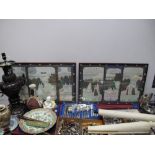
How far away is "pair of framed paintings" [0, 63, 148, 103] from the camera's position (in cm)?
137

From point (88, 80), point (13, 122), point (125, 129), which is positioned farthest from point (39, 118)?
point (125, 129)

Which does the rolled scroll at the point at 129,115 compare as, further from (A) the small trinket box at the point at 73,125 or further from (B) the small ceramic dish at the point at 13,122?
(B) the small ceramic dish at the point at 13,122

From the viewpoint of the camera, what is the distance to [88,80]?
4.66 feet

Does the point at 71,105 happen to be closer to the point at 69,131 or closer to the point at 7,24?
the point at 69,131

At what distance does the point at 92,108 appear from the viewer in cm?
144

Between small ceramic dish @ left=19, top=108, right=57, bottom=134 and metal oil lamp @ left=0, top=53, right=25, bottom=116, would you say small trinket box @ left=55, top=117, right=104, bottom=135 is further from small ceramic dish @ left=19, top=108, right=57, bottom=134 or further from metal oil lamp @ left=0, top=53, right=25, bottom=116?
metal oil lamp @ left=0, top=53, right=25, bottom=116

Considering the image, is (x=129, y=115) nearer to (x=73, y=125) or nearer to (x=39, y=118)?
(x=73, y=125)

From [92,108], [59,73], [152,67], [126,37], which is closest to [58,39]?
[59,73]

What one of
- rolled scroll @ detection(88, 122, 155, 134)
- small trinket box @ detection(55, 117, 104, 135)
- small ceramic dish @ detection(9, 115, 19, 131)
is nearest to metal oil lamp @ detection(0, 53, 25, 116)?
small ceramic dish @ detection(9, 115, 19, 131)

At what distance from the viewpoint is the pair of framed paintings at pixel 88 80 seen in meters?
1.37

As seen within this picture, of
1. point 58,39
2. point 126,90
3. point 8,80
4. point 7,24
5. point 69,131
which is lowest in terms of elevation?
point 69,131

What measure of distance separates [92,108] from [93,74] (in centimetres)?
29

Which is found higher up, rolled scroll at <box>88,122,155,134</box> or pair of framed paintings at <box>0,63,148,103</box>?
pair of framed paintings at <box>0,63,148,103</box>
